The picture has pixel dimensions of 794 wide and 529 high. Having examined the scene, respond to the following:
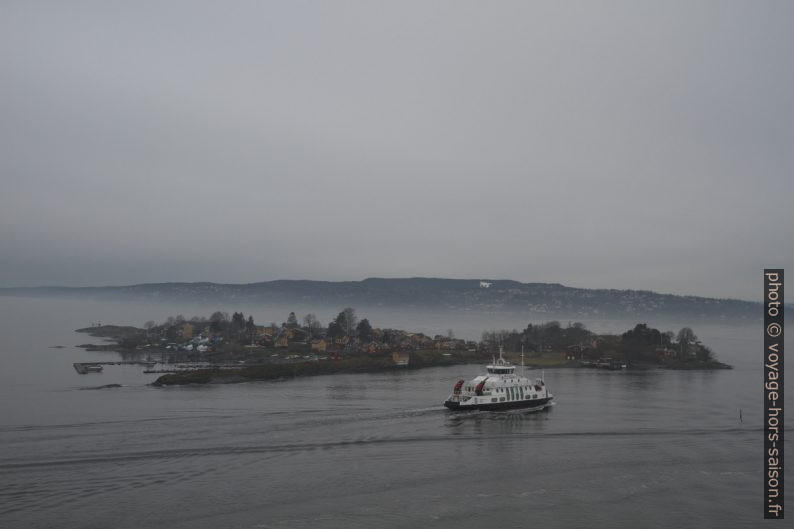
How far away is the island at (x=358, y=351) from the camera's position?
55094 millimetres

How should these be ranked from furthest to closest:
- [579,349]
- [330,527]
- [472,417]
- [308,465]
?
[579,349] < [472,417] < [308,465] < [330,527]

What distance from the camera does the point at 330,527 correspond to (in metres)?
15.7

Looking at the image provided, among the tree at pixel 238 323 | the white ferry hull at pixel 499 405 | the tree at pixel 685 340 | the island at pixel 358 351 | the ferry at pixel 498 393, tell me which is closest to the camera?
the white ferry hull at pixel 499 405

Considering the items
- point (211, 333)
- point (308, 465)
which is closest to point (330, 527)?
point (308, 465)

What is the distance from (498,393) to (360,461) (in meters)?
15.4

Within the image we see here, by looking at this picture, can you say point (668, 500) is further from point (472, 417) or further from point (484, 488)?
point (472, 417)

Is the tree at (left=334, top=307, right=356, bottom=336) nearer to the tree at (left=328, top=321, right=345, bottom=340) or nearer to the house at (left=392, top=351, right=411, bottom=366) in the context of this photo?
the tree at (left=328, top=321, right=345, bottom=340)

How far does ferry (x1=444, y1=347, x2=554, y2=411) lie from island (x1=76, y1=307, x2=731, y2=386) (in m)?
18.8

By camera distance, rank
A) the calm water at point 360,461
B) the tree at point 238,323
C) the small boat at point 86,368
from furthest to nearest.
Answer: the tree at point 238,323, the small boat at point 86,368, the calm water at point 360,461

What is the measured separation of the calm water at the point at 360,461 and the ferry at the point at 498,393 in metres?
0.98

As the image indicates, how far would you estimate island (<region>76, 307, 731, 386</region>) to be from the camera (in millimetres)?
55094

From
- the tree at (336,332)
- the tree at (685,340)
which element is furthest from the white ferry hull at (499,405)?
the tree at (685,340)

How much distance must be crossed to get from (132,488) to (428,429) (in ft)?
46.1

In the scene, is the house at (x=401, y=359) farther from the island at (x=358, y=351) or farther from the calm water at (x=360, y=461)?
the calm water at (x=360, y=461)
